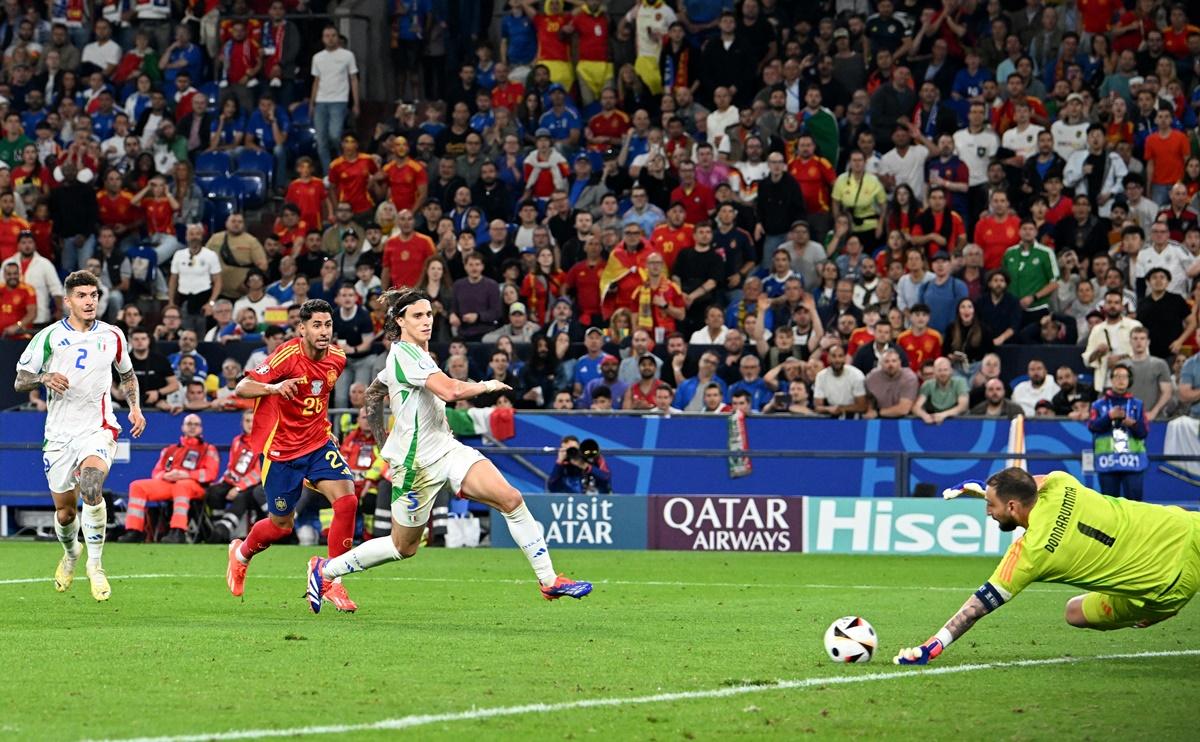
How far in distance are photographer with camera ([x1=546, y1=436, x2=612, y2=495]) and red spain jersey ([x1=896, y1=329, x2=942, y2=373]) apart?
4.12 meters

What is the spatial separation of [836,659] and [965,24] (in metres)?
19.3

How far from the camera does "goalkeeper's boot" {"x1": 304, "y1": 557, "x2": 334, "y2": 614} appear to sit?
42.7ft

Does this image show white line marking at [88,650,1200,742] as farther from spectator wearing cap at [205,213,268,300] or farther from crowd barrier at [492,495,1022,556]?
spectator wearing cap at [205,213,268,300]

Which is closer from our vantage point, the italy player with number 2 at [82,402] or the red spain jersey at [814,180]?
the italy player with number 2 at [82,402]

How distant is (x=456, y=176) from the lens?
27.8 meters

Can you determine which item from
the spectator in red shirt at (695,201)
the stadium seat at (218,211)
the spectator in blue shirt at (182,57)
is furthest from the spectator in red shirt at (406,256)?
the spectator in blue shirt at (182,57)

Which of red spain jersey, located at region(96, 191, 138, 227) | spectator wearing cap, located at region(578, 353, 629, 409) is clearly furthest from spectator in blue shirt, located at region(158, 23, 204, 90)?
spectator wearing cap, located at region(578, 353, 629, 409)

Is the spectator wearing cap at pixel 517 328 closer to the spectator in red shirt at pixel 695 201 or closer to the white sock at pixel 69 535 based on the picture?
the spectator in red shirt at pixel 695 201

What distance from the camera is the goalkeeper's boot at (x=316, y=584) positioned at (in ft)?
42.7

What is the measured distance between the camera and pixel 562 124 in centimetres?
2852

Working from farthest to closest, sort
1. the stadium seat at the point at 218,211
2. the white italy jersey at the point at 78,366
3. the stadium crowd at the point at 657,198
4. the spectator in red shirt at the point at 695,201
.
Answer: the stadium seat at the point at 218,211 < the spectator in red shirt at the point at 695,201 < the stadium crowd at the point at 657,198 < the white italy jersey at the point at 78,366

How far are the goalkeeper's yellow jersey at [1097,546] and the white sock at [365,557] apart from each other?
4.58 m

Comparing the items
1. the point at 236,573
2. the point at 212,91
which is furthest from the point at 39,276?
the point at 236,573

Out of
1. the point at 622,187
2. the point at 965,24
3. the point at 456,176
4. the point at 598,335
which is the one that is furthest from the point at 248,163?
the point at 965,24
